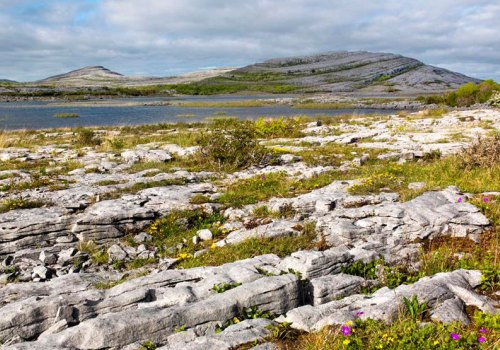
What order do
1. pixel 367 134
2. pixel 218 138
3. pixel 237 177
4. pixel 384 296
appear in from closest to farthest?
pixel 384 296, pixel 237 177, pixel 218 138, pixel 367 134

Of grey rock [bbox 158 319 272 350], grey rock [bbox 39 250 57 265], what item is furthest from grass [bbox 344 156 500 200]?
grey rock [bbox 39 250 57 265]

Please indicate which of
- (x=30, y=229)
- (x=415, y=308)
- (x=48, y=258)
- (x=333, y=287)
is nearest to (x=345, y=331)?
(x=415, y=308)

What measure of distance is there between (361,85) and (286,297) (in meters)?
201

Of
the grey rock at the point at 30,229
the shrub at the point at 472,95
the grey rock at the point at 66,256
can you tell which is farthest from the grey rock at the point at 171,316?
the shrub at the point at 472,95

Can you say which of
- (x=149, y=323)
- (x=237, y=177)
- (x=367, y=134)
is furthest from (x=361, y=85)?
(x=149, y=323)

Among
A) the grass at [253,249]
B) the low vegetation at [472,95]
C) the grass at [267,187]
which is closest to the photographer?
the grass at [253,249]

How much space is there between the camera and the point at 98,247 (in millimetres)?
12086

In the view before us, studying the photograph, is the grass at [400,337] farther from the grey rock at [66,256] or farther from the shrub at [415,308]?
the grey rock at [66,256]

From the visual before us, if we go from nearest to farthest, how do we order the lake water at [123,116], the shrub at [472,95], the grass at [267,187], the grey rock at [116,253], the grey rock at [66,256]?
the grey rock at [66,256]
the grey rock at [116,253]
the grass at [267,187]
the lake water at [123,116]
the shrub at [472,95]

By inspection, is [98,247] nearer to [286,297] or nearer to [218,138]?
[286,297]

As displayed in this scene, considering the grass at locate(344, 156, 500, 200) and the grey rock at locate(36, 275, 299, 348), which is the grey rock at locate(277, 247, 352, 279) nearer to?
the grey rock at locate(36, 275, 299, 348)

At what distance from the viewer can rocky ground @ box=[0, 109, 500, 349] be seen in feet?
23.1

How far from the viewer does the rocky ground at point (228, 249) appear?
23.1ft

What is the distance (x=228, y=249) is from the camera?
11.0 m
